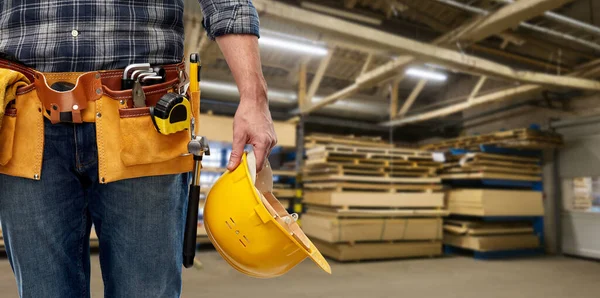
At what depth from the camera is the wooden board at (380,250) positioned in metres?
7.11

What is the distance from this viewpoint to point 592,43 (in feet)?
25.3

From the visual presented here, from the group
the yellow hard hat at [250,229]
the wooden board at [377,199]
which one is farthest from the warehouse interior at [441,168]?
the yellow hard hat at [250,229]

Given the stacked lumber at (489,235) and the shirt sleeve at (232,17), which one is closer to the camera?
the shirt sleeve at (232,17)

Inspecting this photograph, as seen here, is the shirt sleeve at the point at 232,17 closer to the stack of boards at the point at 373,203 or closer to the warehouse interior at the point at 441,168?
the warehouse interior at the point at 441,168

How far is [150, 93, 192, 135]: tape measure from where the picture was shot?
3.42ft

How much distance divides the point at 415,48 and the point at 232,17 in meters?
5.46

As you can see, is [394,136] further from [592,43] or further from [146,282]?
[146,282]

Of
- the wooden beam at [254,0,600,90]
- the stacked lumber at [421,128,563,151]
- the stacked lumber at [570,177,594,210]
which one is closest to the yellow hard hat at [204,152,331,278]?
the wooden beam at [254,0,600,90]

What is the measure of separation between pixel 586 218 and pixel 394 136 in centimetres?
577

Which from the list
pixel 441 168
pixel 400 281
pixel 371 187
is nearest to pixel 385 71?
pixel 371 187

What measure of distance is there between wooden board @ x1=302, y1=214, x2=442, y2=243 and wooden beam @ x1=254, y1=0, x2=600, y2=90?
2.73 metres

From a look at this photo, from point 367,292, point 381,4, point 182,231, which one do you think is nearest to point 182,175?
point 182,231

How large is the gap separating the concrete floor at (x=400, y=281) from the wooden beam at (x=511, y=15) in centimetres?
332

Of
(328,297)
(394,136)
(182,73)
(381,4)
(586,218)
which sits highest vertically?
(381,4)
